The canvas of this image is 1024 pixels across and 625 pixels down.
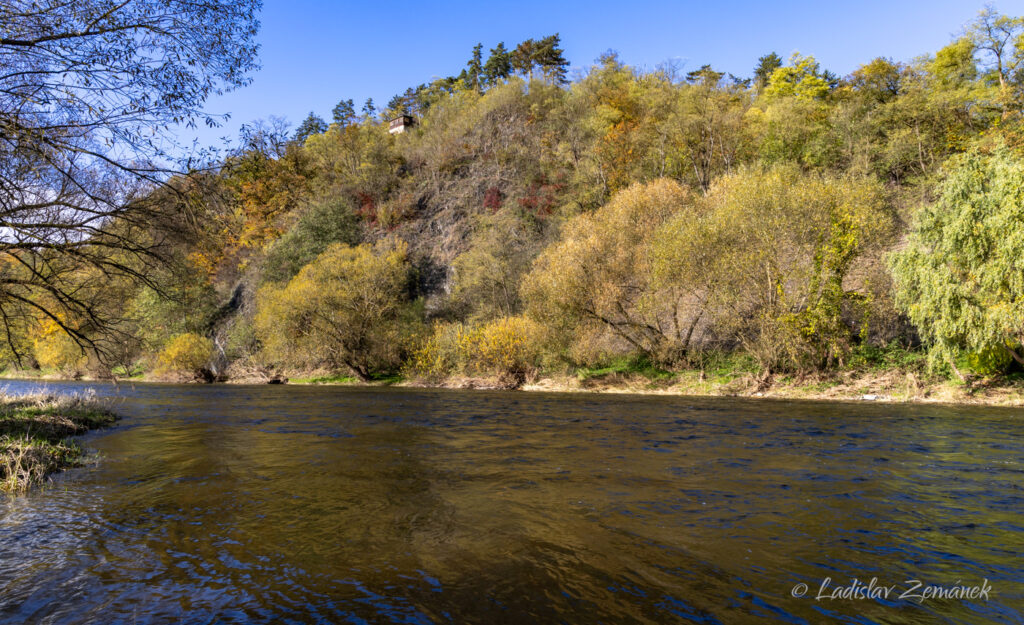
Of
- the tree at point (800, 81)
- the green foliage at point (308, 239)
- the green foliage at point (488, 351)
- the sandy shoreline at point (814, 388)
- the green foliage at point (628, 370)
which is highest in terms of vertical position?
the tree at point (800, 81)

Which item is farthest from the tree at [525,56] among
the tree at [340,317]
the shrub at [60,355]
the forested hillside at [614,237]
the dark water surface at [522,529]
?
the dark water surface at [522,529]

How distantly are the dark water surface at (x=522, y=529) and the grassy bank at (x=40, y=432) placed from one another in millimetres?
597

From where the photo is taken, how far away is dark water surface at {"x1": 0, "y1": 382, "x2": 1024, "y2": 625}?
237 inches

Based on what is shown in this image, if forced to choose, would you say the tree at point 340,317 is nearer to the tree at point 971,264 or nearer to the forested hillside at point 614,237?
the forested hillside at point 614,237

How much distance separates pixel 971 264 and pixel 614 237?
788 inches

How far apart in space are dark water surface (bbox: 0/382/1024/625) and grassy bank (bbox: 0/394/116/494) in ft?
1.96

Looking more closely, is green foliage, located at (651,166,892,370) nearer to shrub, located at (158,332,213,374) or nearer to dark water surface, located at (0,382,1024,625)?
dark water surface, located at (0,382,1024,625)

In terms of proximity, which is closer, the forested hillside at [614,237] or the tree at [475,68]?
the forested hillside at [614,237]

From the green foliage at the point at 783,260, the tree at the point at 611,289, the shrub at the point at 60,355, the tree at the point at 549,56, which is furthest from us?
the tree at the point at 549,56

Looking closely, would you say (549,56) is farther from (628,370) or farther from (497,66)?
(628,370)

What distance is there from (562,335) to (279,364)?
31.7m

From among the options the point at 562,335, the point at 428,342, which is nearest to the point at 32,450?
the point at 562,335

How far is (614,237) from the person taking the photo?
38688mm

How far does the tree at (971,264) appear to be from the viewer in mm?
23484
